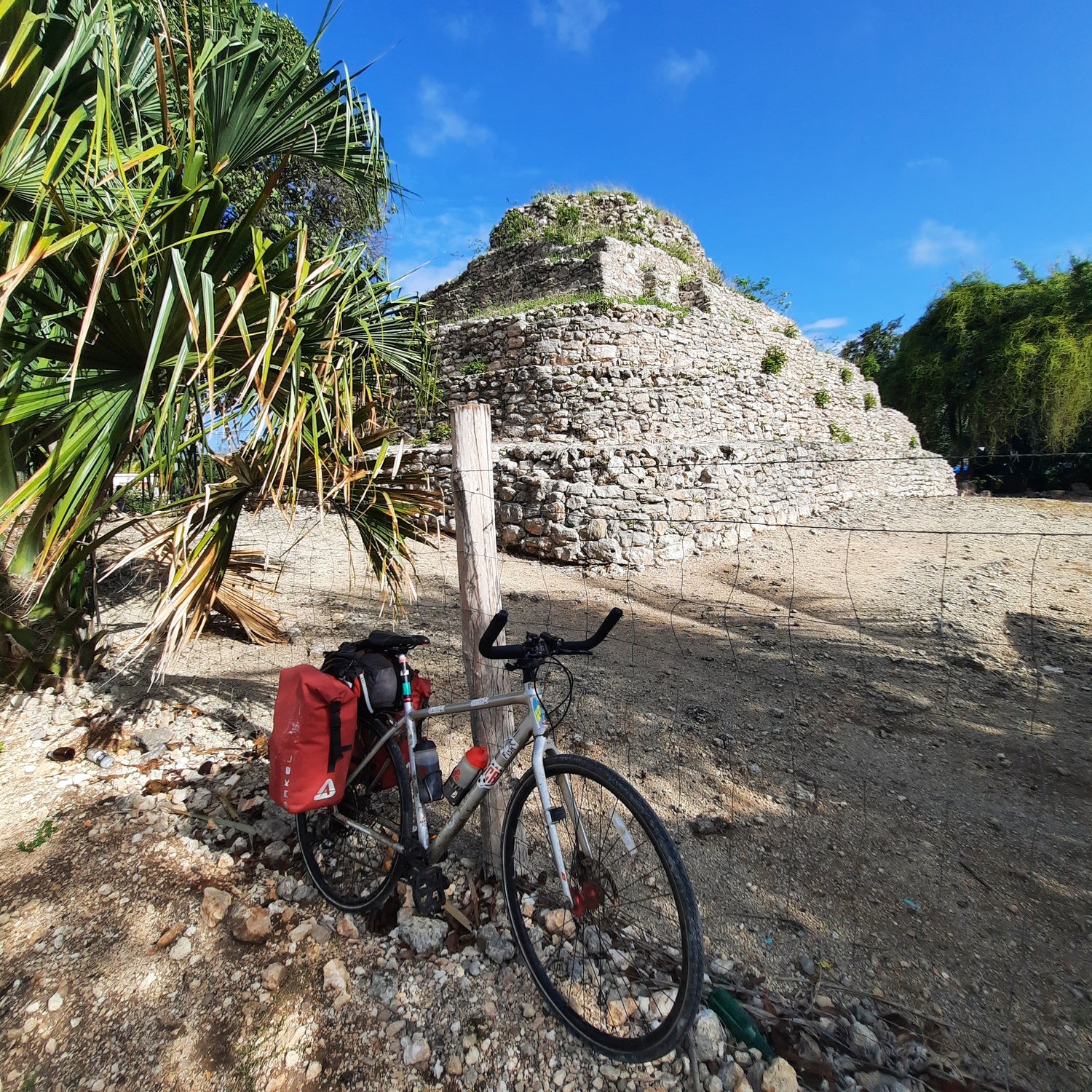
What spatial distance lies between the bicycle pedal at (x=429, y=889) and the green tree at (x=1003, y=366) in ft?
72.2

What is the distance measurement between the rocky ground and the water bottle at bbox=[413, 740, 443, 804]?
42cm

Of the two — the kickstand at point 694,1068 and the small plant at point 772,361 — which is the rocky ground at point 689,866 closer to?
the kickstand at point 694,1068

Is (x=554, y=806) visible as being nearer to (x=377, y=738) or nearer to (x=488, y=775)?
(x=488, y=775)

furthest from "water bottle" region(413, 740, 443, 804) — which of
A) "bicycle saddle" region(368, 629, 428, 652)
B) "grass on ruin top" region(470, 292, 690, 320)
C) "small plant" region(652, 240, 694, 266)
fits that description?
"small plant" region(652, 240, 694, 266)

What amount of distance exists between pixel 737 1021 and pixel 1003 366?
2470 cm

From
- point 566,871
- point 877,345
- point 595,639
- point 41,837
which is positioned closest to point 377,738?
point 566,871

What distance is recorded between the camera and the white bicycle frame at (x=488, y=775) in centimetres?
152

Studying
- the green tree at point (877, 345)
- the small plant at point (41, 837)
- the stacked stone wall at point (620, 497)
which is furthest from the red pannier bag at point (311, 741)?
the green tree at point (877, 345)

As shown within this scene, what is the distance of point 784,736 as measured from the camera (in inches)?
135

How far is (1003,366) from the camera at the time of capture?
19.8 metres

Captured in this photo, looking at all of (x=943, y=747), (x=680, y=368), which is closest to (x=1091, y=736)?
(x=943, y=747)

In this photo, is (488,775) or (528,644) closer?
(528,644)

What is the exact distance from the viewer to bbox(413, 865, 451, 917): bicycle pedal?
179 cm

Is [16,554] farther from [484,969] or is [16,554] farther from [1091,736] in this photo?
[1091,736]
